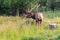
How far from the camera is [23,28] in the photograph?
35.1 ft

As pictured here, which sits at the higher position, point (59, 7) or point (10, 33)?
point (10, 33)

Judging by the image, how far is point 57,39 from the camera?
9094 mm

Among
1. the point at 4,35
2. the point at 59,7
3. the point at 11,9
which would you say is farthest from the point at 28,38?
the point at 59,7

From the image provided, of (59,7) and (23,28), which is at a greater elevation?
(23,28)

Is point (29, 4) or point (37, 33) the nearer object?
point (37, 33)

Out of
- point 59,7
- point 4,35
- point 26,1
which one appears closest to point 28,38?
point 4,35

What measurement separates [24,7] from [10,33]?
14.6m

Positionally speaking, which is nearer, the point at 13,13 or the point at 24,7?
the point at 24,7

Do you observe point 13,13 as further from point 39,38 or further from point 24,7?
point 39,38

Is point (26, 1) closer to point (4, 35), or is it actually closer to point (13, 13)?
point (13, 13)

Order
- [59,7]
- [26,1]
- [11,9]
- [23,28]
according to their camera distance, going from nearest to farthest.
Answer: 1. [23,28]
2. [26,1]
3. [11,9]
4. [59,7]

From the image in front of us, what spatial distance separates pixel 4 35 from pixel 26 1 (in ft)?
47.0

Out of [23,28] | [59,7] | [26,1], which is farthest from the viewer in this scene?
[59,7]

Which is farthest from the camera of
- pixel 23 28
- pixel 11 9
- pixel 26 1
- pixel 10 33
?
pixel 11 9
